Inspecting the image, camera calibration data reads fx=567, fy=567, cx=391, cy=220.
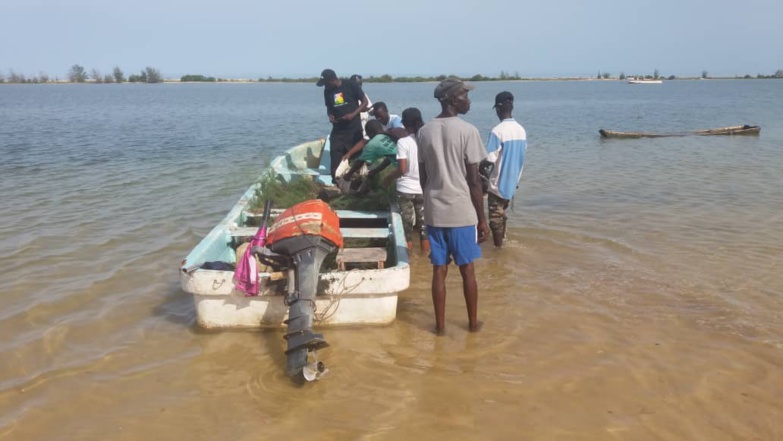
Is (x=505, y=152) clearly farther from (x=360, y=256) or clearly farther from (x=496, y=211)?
(x=360, y=256)

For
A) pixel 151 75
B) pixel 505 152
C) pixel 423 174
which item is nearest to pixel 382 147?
pixel 505 152

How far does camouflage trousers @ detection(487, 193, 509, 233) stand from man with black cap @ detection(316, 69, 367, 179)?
7.29ft

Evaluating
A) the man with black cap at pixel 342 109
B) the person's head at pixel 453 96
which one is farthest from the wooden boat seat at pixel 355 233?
the man with black cap at pixel 342 109

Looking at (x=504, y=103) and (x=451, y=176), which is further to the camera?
(x=504, y=103)

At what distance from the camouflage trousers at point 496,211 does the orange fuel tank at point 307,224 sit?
8.42 ft

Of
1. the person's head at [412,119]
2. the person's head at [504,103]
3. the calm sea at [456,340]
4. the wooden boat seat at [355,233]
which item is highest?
the person's head at [504,103]

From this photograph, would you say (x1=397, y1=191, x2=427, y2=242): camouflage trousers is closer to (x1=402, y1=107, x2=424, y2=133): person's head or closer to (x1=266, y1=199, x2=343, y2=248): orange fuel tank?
(x1=402, y1=107, x2=424, y2=133): person's head

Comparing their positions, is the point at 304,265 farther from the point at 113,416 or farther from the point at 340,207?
the point at 340,207

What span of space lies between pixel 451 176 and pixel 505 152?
2312mm

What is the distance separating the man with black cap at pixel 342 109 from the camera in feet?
24.6

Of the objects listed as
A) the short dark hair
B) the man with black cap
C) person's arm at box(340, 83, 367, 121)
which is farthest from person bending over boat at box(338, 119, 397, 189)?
the man with black cap

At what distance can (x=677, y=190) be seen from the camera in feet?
34.6

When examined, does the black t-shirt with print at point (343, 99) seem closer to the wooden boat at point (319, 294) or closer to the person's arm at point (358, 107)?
the person's arm at point (358, 107)

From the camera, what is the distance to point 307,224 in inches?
165
